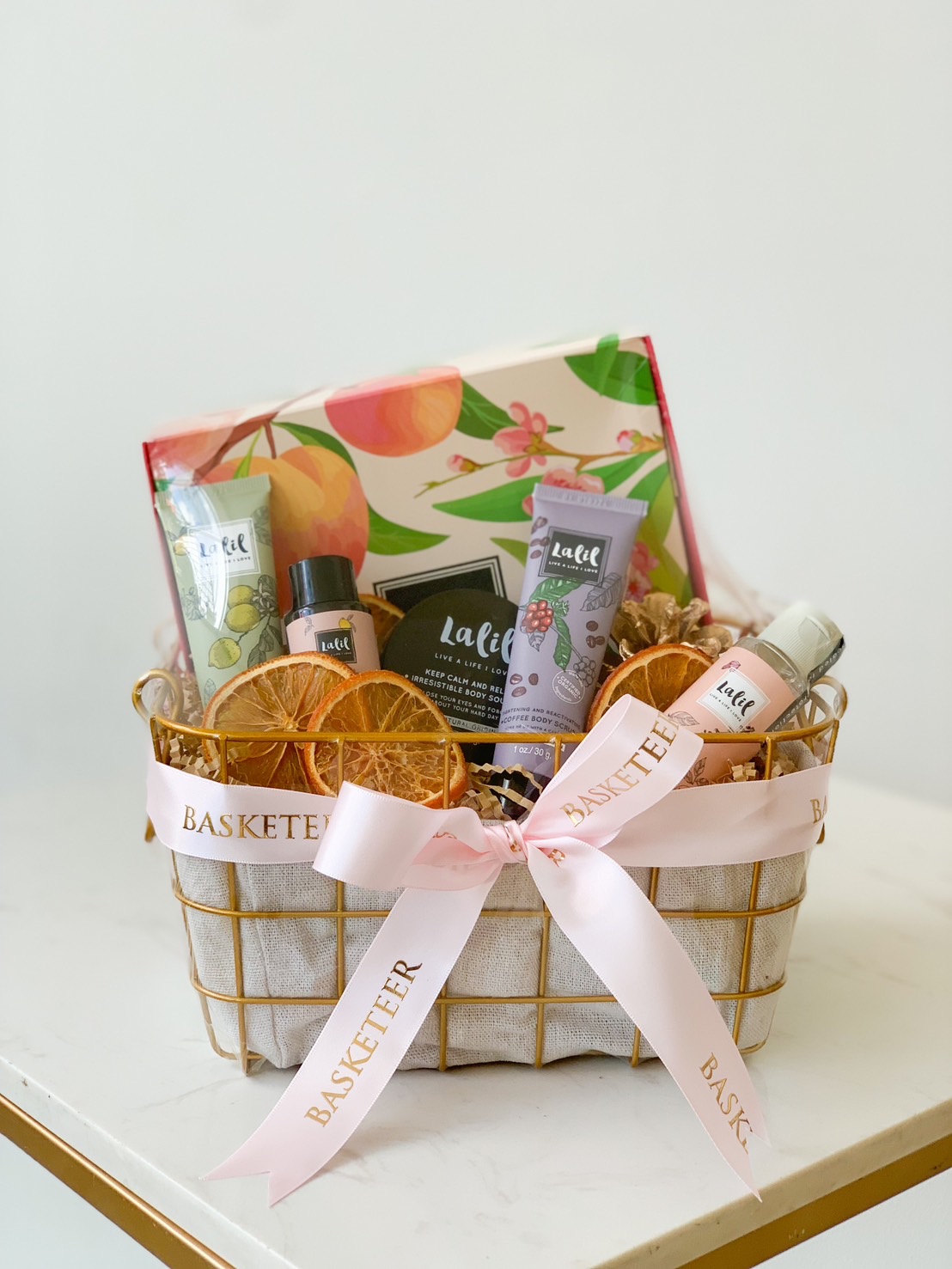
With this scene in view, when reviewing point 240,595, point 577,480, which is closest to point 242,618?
point 240,595

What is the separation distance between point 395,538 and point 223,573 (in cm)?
11

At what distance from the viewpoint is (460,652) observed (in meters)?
0.67

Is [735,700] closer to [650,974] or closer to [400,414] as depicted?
[650,974]

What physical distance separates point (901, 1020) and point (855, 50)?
923mm

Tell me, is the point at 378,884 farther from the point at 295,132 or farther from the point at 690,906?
the point at 295,132

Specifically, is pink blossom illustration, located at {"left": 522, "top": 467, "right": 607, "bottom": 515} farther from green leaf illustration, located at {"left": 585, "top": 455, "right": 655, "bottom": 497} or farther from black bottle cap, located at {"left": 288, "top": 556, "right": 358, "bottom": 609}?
black bottle cap, located at {"left": 288, "top": 556, "right": 358, "bottom": 609}

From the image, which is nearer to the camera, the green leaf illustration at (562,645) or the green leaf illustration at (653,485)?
the green leaf illustration at (562,645)

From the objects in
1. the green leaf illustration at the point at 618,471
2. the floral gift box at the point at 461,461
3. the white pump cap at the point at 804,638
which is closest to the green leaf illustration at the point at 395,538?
the floral gift box at the point at 461,461

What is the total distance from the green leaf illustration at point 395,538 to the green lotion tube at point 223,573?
66 mm

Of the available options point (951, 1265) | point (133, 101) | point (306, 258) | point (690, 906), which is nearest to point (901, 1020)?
point (690, 906)

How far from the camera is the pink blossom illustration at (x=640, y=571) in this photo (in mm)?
733

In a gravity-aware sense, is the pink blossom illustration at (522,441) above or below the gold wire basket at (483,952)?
above

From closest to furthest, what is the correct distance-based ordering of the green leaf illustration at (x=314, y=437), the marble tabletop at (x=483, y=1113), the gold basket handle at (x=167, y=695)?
the marble tabletop at (x=483, y=1113), the gold basket handle at (x=167, y=695), the green leaf illustration at (x=314, y=437)

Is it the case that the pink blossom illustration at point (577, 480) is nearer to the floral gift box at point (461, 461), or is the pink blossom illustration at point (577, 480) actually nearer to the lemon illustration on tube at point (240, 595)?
the floral gift box at point (461, 461)
